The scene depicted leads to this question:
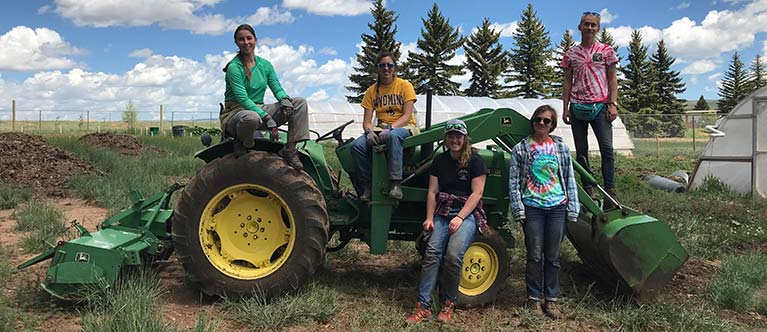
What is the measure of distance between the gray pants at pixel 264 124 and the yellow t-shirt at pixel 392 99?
60cm

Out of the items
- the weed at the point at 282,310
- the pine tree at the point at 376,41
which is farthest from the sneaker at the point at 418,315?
the pine tree at the point at 376,41

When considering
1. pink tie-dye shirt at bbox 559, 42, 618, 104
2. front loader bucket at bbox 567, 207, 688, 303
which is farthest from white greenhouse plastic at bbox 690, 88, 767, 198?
front loader bucket at bbox 567, 207, 688, 303

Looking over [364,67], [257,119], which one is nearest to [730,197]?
[257,119]

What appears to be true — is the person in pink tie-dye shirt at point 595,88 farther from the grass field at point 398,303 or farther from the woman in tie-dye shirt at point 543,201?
the grass field at point 398,303

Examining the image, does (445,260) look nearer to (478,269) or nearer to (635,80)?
(478,269)

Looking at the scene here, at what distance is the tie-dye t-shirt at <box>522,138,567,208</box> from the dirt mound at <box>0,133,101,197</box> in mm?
8392

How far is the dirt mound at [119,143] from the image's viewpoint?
57.3 feet

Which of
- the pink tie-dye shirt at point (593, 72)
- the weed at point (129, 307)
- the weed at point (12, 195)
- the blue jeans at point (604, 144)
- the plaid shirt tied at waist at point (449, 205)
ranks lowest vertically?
the weed at point (129, 307)

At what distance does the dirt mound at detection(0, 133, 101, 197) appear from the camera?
10.0 metres

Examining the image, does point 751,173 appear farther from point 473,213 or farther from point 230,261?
point 230,261

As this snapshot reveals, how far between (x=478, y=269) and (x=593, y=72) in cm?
207

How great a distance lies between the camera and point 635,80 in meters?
49.8

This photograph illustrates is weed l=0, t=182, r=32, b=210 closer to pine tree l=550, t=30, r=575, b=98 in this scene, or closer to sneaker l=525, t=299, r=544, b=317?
sneaker l=525, t=299, r=544, b=317

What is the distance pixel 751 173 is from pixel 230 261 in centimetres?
924
